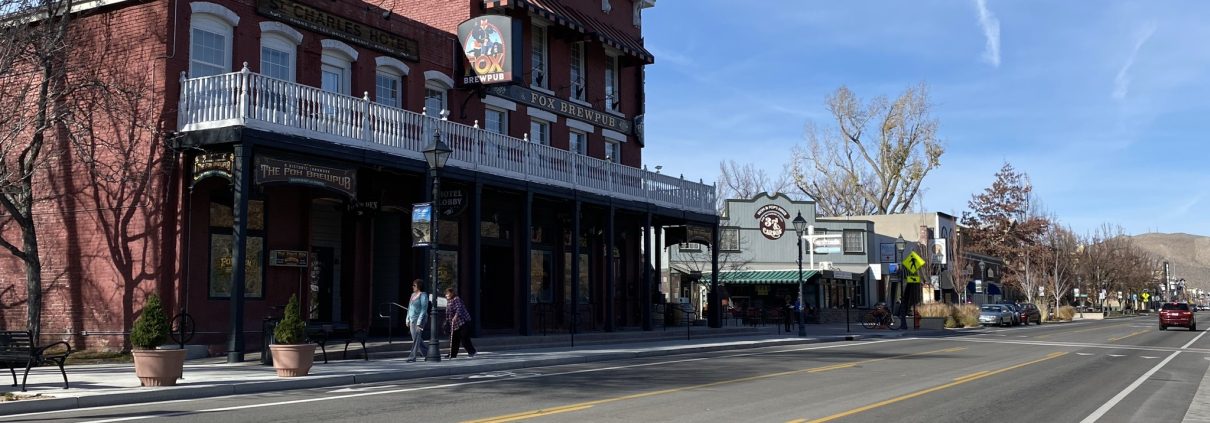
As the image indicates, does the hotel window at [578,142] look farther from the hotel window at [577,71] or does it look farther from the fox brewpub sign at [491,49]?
the fox brewpub sign at [491,49]

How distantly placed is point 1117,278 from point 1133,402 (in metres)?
94.2

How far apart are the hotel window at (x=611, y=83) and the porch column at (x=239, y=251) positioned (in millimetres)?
16307

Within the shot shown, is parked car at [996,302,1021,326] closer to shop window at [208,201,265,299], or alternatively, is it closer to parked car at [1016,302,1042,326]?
parked car at [1016,302,1042,326]

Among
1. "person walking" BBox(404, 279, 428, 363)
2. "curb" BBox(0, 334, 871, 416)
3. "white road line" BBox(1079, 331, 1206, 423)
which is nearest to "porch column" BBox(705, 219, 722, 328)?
"curb" BBox(0, 334, 871, 416)

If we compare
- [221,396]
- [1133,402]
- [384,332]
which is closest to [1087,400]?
[1133,402]

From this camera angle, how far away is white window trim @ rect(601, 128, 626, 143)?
107 feet

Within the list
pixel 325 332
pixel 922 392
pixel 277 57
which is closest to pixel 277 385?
pixel 325 332

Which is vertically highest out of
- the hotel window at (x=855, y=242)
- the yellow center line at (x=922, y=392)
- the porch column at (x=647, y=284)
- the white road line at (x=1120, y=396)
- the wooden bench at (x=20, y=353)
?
the hotel window at (x=855, y=242)

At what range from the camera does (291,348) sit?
15648 mm

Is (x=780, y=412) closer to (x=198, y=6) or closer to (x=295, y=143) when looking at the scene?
(x=295, y=143)

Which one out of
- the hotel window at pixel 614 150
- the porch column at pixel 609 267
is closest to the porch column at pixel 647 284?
the porch column at pixel 609 267

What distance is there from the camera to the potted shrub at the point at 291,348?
15.7m

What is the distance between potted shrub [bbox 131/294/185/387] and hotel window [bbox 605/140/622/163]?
2028 centimetres

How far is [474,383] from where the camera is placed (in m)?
15.6
